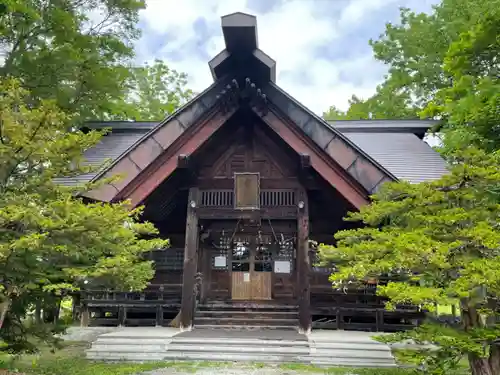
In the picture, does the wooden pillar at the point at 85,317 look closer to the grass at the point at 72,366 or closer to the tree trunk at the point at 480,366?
the grass at the point at 72,366

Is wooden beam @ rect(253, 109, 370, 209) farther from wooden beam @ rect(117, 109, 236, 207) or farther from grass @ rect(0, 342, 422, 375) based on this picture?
grass @ rect(0, 342, 422, 375)

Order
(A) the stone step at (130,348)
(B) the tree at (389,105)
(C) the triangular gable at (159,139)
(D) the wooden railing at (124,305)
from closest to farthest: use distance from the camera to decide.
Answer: (A) the stone step at (130,348)
(C) the triangular gable at (159,139)
(D) the wooden railing at (124,305)
(B) the tree at (389,105)

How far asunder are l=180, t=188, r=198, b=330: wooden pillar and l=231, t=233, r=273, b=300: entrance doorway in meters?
2.49

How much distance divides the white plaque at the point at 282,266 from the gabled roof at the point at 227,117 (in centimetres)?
385

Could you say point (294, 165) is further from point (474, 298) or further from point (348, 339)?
point (474, 298)

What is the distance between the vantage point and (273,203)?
1089 cm

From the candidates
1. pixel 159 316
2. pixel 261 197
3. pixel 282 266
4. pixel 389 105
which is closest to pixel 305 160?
pixel 261 197

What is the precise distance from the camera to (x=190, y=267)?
33.4 ft

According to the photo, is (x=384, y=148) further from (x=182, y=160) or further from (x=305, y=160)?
(x=182, y=160)

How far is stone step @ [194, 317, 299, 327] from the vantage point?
10453 mm

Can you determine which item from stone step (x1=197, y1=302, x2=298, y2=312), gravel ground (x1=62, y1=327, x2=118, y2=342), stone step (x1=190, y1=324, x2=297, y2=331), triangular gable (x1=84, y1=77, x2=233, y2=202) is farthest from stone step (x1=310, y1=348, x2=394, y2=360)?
triangular gable (x1=84, y1=77, x2=233, y2=202)

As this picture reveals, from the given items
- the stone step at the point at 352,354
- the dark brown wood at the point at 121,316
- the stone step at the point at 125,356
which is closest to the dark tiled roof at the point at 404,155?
the stone step at the point at 352,354

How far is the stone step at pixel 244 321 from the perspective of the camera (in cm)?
1045

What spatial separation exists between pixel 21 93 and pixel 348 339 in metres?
7.41
